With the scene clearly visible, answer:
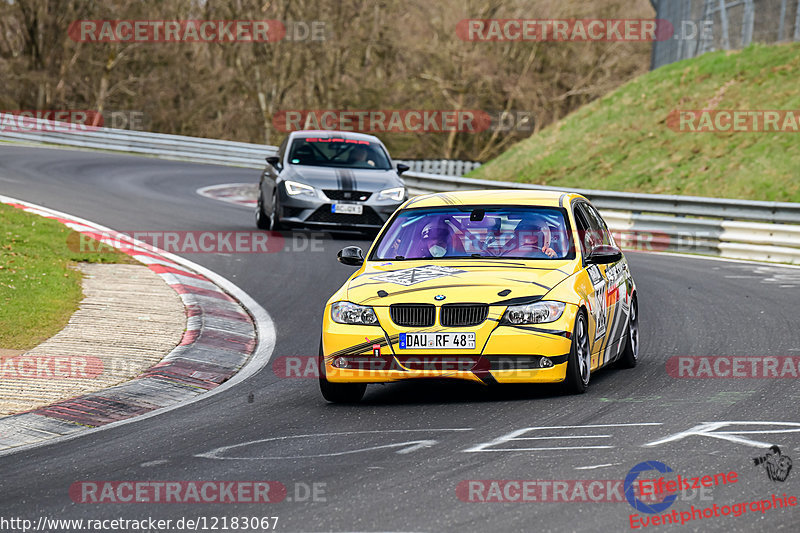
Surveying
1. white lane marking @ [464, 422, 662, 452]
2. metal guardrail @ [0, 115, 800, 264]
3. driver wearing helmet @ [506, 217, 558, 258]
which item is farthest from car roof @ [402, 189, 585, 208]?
metal guardrail @ [0, 115, 800, 264]

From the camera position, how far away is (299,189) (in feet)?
61.3

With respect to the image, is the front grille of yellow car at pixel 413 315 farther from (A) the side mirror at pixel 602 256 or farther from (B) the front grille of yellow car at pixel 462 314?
(A) the side mirror at pixel 602 256

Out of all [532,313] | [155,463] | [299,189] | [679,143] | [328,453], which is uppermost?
[679,143]

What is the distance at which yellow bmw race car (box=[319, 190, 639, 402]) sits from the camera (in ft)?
26.0

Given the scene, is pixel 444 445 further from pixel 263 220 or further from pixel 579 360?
pixel 263 220

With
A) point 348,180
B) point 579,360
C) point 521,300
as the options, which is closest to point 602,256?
point 579,360

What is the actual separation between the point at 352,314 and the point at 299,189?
10636 mm

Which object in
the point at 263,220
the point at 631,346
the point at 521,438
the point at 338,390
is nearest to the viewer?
the point at 521,438

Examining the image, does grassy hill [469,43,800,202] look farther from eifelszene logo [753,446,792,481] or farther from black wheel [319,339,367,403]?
eifelszene logo [753,446,792,481]

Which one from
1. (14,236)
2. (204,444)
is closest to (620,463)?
(204,444)

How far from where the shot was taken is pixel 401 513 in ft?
17.6

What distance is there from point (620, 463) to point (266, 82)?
53.6 meters

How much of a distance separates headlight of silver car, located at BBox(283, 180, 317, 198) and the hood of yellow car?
9.80 meters

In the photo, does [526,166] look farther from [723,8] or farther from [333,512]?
[333,512]
